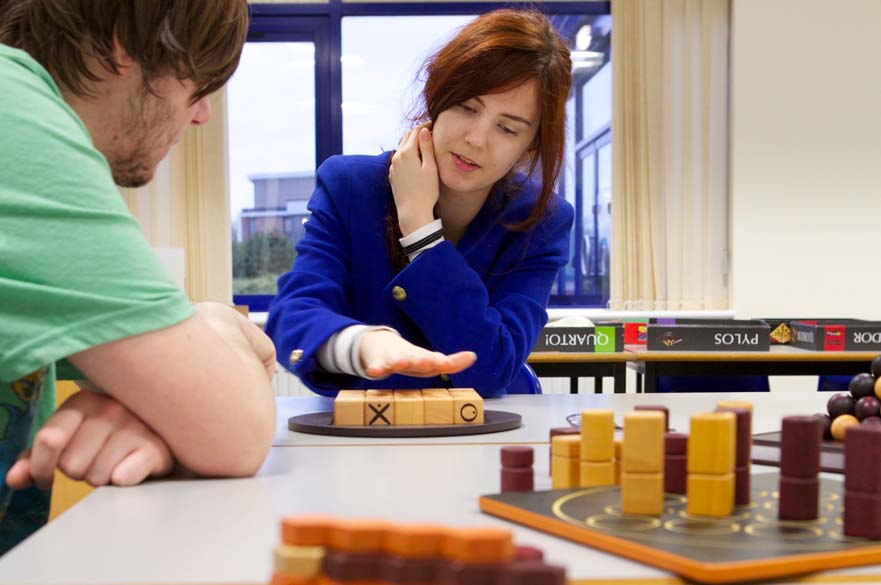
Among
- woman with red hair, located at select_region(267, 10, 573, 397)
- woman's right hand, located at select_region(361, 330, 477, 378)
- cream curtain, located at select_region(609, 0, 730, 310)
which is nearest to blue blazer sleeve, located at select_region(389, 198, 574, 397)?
woman with red hair, located at select_region(267, 10, 573, 397)

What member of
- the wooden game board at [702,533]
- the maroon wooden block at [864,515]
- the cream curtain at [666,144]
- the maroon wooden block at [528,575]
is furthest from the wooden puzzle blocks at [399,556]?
the cream curtain at [666,144]

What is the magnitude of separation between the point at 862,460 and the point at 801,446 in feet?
0.16

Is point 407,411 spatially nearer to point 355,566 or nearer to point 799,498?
point 799,498

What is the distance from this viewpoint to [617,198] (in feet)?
17.6

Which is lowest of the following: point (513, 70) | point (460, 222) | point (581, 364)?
point (581, 364)

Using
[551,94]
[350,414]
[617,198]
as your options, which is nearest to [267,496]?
[350,414]

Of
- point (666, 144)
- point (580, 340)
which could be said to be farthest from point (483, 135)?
point (666, 144)

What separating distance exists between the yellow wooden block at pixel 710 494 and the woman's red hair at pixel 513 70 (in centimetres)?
115

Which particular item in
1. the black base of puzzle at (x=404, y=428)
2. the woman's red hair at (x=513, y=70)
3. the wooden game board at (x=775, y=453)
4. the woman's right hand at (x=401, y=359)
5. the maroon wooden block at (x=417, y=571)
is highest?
the woman's red hair at (x=513, y=70)

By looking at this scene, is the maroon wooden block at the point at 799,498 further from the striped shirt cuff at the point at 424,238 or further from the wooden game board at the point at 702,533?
the striped shirt cuff at the point at 424,238

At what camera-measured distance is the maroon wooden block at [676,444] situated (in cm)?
77

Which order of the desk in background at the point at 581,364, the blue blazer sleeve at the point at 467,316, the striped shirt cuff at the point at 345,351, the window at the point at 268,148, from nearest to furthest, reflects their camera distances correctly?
the striped shirt cuff at the point at 345,351
the blue blazer sleeve at the point at 467,316
the desk in background at the point at 581,364
the window at the point at 268,148

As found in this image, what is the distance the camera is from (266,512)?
813 mm

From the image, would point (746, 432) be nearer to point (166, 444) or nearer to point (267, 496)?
point (267, 496)
